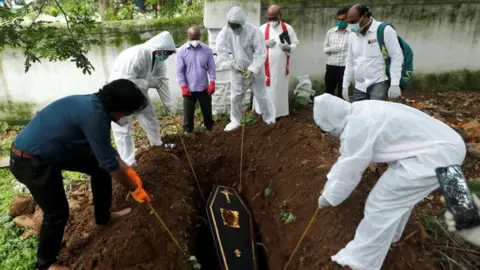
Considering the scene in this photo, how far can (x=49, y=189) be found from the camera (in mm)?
2873

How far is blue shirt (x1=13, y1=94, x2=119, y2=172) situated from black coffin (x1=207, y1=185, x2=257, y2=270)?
1579 millimetres

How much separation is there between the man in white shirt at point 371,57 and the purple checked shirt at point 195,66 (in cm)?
229

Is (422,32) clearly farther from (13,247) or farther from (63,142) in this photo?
(13,247)

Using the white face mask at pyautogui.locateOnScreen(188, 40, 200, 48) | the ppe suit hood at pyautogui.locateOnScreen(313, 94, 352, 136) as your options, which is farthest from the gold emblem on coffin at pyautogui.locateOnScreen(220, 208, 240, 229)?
the white face mask at pyautogui.locateOnScreen(188, 40, 200, 48)

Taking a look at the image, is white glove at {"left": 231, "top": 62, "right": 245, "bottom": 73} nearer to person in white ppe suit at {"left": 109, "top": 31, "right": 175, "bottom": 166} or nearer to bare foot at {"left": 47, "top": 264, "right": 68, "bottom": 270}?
person in white ppe suit at {"left": 109, "top": 31, "right": 175, "bottom": 166}

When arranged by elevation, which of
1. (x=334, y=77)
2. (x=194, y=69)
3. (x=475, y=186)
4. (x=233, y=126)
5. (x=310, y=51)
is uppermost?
(x=310, y=51)

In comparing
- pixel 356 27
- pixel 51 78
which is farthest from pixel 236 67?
pixel 51 78

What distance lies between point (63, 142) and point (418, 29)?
755cm

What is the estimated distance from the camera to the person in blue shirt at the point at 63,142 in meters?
2.72

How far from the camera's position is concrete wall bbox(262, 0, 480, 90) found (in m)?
7.08

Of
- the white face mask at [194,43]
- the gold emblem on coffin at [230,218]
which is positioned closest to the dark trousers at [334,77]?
the white face mask at [194,43]

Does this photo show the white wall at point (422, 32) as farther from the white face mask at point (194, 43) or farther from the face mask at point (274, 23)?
the white face mask at point (194, 43)

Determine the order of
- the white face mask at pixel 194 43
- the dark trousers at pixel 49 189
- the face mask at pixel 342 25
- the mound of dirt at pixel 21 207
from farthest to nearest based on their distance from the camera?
the face mask at pixel 342 25 → the white face mask at pixel 194 43 → the mound of dirt at pixel 21 207 → the dark trousers at pixel 49 189

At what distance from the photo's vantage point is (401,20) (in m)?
7.46
